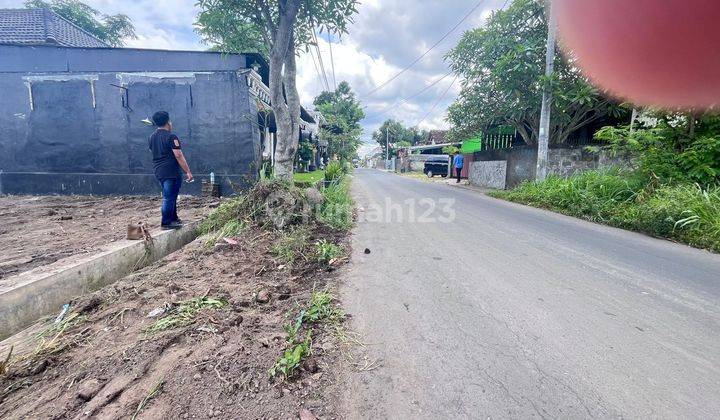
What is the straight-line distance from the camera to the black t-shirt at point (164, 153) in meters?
4.36

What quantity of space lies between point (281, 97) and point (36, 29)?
16899 millimetres

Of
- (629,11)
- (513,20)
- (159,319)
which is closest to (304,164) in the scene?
(513,20)

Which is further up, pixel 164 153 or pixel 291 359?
pixel 164 153

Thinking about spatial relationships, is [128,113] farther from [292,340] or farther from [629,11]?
[629,11]

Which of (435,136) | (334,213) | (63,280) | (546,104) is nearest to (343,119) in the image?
(435,136)

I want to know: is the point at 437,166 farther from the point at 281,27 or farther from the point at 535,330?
the point at 535,330

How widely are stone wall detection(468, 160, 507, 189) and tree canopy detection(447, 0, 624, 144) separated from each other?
5.29ft

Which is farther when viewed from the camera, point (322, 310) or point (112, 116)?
point (112, 116)

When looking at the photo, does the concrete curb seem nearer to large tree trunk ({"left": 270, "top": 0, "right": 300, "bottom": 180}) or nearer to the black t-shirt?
the black t-shirt

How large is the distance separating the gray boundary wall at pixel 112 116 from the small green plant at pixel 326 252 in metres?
4.86

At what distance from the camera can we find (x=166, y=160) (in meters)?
4.40

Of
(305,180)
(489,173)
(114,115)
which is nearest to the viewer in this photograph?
(114,115)

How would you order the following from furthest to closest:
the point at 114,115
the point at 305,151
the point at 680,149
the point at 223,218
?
the point at 305,151 → the point at 114,115 → the point at 680,149 → the point at 223,218

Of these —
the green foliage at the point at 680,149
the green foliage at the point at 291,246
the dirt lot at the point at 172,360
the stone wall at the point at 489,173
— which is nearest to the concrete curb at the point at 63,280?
the dirt lot at the point at 172,360
